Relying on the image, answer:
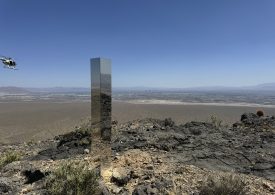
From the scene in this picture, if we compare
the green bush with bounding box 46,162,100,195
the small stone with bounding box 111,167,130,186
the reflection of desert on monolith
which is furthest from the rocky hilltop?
the reflection of desert on monolith

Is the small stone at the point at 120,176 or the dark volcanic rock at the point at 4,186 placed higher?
the small stone at the point at 120,176

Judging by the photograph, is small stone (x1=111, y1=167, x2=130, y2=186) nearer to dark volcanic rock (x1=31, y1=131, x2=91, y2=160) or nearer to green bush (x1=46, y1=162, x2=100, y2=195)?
green bush (x1=46, y1=162, x2=100, y2=195)

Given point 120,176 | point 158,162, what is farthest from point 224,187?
point 158,162

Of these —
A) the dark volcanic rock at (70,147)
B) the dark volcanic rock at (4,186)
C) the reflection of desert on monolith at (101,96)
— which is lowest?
the dark volcanic rock at (4,186)

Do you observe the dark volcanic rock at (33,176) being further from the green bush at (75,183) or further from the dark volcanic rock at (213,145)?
the dark volcanic rock at (213,145)

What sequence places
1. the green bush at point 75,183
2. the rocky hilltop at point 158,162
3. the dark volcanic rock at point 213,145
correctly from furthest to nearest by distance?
the dark volcanic rock at point 213,145
the rocky hilltop at point 158,162
the green bush at point 75,183

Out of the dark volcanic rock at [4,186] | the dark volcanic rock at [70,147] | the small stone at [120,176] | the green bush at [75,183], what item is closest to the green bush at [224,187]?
the small stone at [120,176]

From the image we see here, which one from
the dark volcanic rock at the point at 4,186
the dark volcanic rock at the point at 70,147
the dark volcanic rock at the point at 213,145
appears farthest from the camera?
the dark volcanic rock at the point at 70,147
